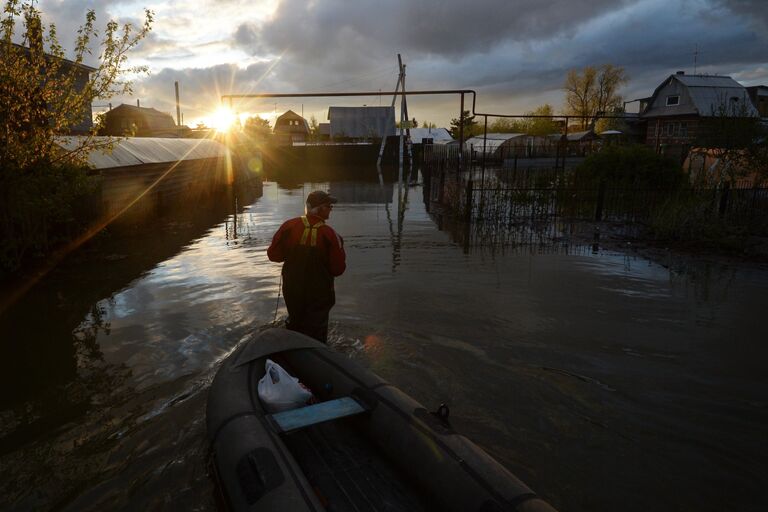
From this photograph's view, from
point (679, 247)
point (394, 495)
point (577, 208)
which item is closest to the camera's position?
point (394, 495)

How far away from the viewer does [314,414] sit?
353cm

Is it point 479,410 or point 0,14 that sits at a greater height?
point 0,14

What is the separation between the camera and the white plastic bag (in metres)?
3.81

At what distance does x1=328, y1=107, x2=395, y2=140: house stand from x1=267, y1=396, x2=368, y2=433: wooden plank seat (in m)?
54.4

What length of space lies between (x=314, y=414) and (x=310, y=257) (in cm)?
177

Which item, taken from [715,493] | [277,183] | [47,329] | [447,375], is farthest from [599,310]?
[277,183]

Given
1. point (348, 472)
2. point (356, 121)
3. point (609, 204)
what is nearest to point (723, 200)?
point (609, 204)

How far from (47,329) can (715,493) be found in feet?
25.1

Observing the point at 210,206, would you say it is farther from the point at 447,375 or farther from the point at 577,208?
the point at 447,375

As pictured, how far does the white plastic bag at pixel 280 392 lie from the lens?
3.81 meters

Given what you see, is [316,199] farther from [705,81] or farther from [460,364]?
[705,81]

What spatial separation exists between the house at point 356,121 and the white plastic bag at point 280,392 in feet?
177

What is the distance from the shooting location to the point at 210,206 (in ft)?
63.1

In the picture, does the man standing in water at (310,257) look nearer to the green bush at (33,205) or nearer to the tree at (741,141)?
the green bush at (33,205)
